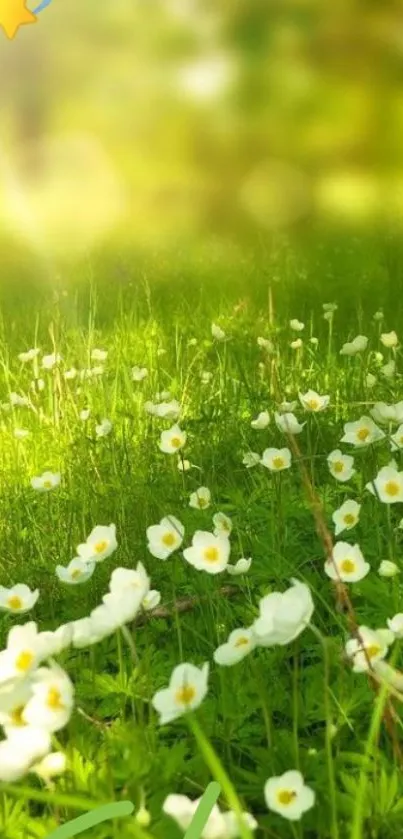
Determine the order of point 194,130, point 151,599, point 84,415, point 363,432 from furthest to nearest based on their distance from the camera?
point 194,130 < point 84,415 < point 363,432 < point 151,599

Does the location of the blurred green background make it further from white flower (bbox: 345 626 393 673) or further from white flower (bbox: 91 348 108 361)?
white flower (bbox: 345 626 393 673)

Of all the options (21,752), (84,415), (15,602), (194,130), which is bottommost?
(84,415)

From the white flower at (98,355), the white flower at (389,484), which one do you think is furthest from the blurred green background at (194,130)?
Answer: the white flower at (389,484)

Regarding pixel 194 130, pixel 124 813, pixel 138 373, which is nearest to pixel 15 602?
pixel 124 813

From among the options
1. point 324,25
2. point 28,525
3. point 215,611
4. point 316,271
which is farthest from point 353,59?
point 215,611

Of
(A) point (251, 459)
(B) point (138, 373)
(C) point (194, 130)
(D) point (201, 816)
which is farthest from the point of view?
(C) point (194, 130)

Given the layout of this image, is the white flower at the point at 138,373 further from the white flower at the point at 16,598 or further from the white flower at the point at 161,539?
the white flower at the point at 16,598

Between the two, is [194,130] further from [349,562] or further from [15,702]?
[15,702]
